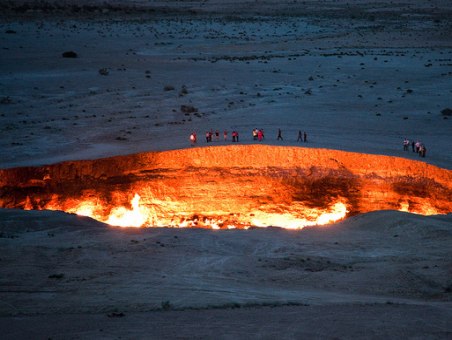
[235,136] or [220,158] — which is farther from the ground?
[235,136]

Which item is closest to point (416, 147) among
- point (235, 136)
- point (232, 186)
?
point (235, 136)

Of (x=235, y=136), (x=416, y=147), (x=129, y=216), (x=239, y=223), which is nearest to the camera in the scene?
(x=129, y=216)

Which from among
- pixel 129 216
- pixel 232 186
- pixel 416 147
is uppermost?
pixel 416 147

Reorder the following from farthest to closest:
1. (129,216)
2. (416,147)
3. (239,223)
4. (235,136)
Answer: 1. (235,136)
2. (416,147)
3. (239,223)
4. (129,216)

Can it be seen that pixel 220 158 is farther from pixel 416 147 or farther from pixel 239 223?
pixel 416 147

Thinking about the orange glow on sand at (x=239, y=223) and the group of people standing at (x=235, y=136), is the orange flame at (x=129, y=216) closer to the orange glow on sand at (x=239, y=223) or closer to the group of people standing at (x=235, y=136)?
the orange glow on sand at (x=239, y=223)

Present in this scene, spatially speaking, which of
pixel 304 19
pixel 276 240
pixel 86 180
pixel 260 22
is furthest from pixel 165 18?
pixel 276 240

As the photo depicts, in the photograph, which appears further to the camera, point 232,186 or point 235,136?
point 235,136
